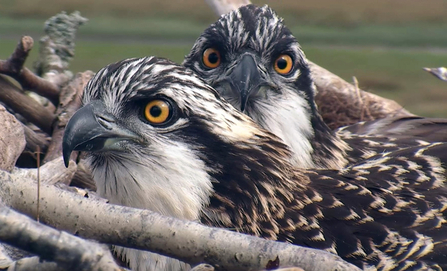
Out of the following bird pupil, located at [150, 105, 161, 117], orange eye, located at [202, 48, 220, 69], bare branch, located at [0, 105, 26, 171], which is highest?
orange eye, located at [202, 48, 220, 69]

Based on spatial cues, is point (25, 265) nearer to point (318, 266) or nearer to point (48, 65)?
point (318, 266)

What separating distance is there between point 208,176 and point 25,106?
1949 millimetres

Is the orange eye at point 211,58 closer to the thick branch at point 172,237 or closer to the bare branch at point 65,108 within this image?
the bare branch at point 65,108

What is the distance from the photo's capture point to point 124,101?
135 inches

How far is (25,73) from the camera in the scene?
4.85 meters

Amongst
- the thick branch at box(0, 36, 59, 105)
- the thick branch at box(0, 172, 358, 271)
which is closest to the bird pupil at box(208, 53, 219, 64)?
the thick branch at box(0, 36, 59, 105)

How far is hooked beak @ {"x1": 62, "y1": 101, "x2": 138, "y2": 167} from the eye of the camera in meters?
3.28

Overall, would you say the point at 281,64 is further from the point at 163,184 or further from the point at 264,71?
the point at 163,184

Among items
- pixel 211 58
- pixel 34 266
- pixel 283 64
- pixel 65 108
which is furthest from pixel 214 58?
pixel 34 266

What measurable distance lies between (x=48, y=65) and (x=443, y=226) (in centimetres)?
318

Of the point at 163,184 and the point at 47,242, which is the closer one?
the point at 47,242

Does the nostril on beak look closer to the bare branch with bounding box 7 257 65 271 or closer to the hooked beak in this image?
the hooked beak

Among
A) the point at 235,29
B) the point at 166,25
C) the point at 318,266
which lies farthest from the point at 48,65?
the point at 166,25

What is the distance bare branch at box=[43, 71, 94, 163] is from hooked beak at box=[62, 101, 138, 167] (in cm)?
132
